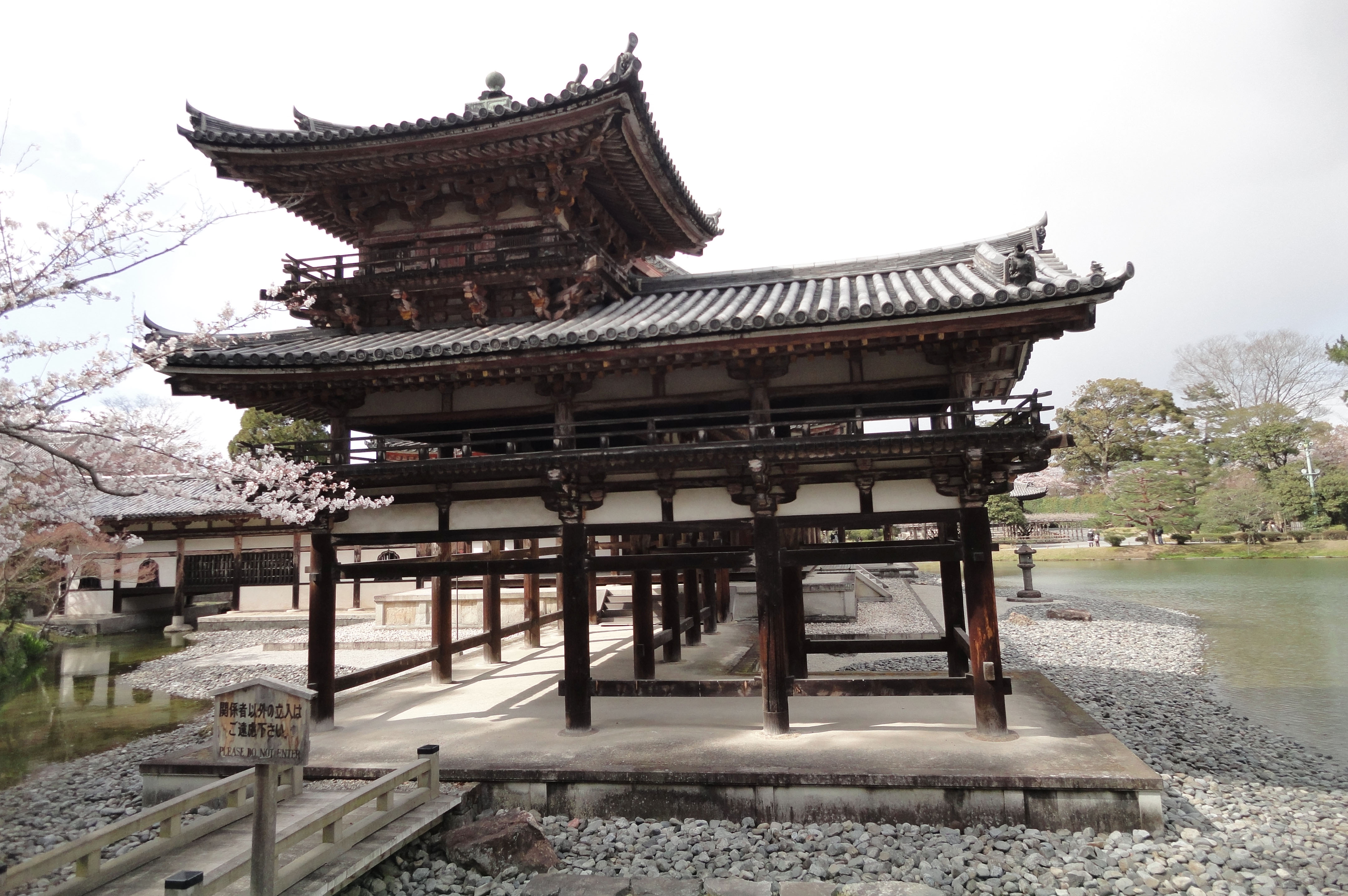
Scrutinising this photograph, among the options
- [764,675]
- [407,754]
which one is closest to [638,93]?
[764,675]

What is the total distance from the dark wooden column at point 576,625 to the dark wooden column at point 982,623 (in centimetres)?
458

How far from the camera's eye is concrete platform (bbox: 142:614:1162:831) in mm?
7113

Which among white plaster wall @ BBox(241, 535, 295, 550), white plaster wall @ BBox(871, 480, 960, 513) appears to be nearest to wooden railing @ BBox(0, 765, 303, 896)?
white plaster wall @ BBox(871, 480, 960, 513)

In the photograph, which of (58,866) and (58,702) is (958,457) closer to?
(58,866)

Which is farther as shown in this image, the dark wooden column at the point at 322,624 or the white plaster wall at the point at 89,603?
the white plaster wall at the point at 89,603

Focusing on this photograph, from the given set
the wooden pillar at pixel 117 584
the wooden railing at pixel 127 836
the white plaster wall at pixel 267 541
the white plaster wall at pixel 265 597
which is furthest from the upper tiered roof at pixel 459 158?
the wooden pillar at pixel 117 584

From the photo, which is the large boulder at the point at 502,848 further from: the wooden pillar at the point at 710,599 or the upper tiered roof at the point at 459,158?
the wooden pillar at the point at 710,599

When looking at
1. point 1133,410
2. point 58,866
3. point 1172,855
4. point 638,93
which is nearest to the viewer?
point 58,866

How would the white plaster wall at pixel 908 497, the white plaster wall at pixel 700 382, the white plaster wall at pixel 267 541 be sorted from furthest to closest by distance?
the white plaster wall at pixel 267 541 → the white plaster wall at pixel 700 382 → the white plaster wall at pixel 908 497

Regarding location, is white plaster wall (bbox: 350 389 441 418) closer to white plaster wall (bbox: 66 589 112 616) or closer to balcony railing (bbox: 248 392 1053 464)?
balcony railing (bbox: 248 392 1053 464)

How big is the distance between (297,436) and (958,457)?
38090mm

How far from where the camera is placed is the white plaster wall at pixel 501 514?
9516mm

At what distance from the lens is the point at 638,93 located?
9.42 meters

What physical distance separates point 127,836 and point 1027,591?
2929 cm
